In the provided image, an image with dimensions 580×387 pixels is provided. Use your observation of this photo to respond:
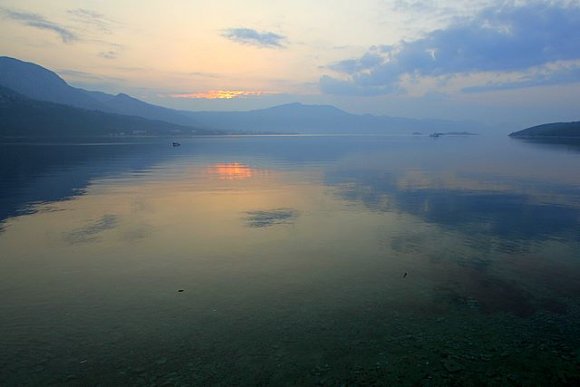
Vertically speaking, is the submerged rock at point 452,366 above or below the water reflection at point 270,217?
below

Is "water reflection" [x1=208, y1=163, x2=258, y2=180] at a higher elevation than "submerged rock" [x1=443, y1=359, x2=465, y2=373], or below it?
higher

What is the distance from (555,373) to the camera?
632 inches

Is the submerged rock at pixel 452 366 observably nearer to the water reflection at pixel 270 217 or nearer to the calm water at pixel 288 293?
the calm water at pixel 288 293

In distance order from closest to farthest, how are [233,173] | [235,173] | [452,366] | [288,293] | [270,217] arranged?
1. [452,366]
2. [288,293]
3. [270,217]
4. [233,173]
5. [235,173]

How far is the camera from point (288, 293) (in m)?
23.5

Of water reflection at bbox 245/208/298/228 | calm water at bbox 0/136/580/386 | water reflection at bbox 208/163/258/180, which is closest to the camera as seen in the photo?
calm water at bbox 0/136/580/386

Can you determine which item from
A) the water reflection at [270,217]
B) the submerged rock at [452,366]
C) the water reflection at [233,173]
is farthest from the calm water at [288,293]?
the water reflection at [233,173]

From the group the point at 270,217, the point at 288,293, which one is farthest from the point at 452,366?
the point at 270,217

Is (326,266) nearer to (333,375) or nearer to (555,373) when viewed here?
(333,375)

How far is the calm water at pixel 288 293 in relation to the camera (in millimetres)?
16531

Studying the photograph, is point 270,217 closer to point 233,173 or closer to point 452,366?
point 452,366

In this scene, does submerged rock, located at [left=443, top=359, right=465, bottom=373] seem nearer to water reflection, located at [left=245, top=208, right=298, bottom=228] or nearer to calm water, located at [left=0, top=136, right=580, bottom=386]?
→ calm water, located at [left=0, top=136, right=580, bottom=386]

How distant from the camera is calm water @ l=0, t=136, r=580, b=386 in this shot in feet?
54.2

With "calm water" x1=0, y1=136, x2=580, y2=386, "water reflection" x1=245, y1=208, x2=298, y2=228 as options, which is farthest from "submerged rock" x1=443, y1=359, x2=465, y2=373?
"water reflection" x1=245, y1=208, x2=298, y2=228
